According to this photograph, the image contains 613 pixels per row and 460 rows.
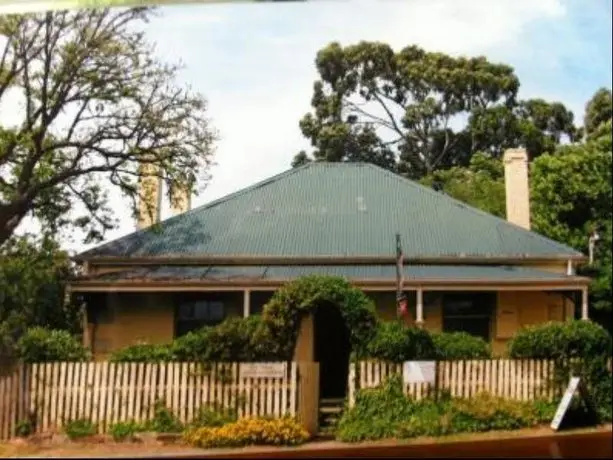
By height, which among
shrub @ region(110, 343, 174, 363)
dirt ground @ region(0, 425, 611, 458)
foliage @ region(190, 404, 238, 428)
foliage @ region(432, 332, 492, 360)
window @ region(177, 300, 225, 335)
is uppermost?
window @ region(177, 300, 225, 335)

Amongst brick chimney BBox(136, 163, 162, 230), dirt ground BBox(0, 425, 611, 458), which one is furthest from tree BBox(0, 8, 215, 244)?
dirt ground BBox(0, 425, 611, 458)

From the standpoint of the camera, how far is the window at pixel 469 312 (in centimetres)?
174

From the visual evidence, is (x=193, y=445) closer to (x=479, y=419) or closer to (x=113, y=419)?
(x=113, y=419)

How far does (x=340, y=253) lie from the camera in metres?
1.73

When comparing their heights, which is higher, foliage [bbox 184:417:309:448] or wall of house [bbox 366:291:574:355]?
wall of house [bbox 366:291:574:355]

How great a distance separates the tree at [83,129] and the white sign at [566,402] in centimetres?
94

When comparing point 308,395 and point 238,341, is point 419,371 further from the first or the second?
point 238,341

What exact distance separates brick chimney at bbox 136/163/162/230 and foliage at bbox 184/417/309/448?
20.5 inches

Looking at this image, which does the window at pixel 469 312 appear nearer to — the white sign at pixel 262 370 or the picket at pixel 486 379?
the picket at pixel 486 379

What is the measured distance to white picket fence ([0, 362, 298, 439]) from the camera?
173 centimetres

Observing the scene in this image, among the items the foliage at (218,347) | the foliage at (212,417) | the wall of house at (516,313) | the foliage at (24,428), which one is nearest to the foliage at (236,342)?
the foliage at (218,347)

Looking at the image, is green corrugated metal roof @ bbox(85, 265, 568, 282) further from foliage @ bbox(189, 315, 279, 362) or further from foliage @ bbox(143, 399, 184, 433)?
foliage @ bbox(143, 399, 184, 433)

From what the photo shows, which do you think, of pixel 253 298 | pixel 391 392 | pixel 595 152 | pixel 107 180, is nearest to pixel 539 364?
pixel 391 392

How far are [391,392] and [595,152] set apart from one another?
701 millimetres
